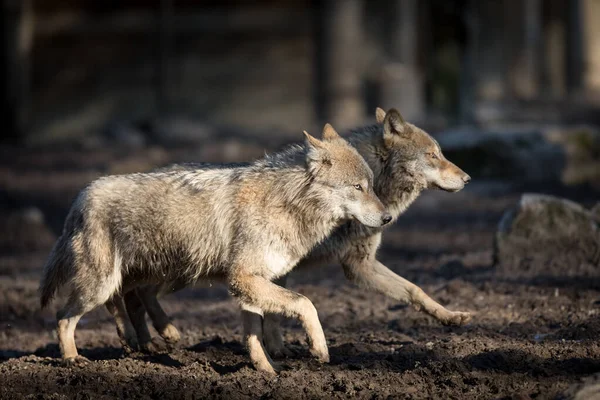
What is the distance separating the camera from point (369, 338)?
6.93 metres

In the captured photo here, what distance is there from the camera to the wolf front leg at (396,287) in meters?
6.57

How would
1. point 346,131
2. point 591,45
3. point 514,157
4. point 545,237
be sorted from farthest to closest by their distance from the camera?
1. point 591,45
2. point 514,157
3. point 545,237
4. point 346,131

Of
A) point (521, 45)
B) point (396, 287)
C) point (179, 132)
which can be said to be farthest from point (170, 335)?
point (521, 45)

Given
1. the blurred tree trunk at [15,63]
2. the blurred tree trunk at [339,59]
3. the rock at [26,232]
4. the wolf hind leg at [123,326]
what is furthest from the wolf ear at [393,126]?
the blurred tree trunk at [15,63]

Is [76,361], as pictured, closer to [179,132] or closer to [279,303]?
[279,303]

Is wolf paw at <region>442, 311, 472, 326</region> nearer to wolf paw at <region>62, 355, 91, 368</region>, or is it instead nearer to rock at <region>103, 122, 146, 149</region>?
wolf paw at <region>62, 355, 91, 368</region>

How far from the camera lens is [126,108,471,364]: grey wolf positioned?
6.71 meters

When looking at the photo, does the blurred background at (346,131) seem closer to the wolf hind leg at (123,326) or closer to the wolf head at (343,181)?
the wolf hind leg at (123,326)

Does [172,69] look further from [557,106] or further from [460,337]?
[460,337]

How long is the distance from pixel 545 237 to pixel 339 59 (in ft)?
40.1

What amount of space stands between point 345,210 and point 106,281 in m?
1.71

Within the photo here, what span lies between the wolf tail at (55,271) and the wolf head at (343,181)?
1836 millimetres

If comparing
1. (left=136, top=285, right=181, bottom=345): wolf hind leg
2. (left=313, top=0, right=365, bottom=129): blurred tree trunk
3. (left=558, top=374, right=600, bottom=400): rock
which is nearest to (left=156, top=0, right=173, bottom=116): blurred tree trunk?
(left=313, top=0, right=365, bottom=129): blurred tree trunk

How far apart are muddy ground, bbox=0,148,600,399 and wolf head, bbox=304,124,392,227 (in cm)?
96
